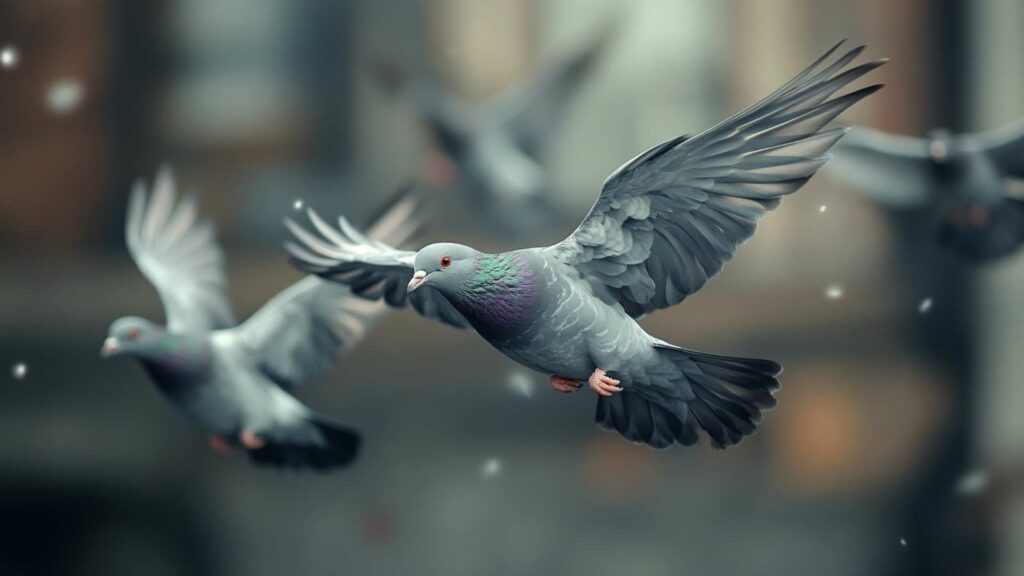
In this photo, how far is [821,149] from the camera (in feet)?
2.29

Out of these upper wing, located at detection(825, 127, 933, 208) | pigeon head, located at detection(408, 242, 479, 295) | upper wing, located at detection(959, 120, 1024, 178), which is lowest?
pigeon head, located at detection(408, 242, 479, 295)

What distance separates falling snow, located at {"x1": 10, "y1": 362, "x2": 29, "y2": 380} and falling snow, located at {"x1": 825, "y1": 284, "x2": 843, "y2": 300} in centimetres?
131

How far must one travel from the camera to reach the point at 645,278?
808 millimetres

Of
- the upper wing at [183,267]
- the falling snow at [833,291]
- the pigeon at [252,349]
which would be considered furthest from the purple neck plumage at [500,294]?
the falling snow at [833,291]

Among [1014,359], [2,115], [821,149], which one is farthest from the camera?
[1014,359]

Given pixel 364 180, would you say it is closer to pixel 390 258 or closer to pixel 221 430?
pixel 221 430

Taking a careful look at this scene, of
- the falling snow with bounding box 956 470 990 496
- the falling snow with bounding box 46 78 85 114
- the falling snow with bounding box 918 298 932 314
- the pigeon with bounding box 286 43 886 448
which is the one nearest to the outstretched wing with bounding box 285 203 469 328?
the pigeon with bounding box 286 43 886 448

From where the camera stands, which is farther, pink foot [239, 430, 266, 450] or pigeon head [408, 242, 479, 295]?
pink foot [239, 430, 266, 450]

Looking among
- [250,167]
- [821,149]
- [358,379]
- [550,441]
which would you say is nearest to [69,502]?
[358,379]

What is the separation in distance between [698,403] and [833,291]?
39.7 inches

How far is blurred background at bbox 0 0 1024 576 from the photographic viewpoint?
1.69m

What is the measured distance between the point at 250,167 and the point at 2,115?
39cm

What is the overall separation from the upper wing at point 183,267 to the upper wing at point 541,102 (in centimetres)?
48

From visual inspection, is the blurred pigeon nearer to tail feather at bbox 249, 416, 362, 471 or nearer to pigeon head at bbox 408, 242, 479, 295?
tail feather at bbox 249, 416, 362, 471
